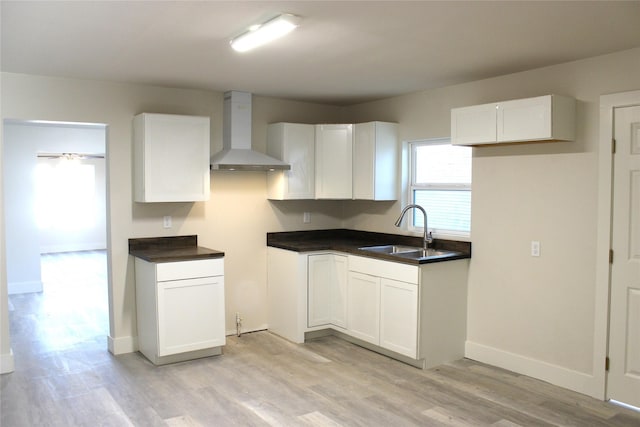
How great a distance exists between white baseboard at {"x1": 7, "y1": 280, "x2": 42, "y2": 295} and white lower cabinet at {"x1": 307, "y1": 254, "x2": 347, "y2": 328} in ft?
14.9

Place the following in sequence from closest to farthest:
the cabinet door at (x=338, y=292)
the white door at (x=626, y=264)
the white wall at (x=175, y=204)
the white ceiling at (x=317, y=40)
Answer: the white ceiling at (x=317, y=40) < the white door at (x=626, y=264) < the white wall at (x=175, y=204) < the cabinet door at (x=338, y=292)

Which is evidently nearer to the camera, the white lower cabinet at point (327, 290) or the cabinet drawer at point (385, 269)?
the cabinet drawer at point (385, 269)

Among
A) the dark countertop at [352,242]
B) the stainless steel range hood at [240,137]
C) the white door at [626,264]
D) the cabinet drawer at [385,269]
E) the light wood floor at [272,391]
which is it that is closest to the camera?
the light wood floor at [272,391]

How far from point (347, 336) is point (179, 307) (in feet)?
5.32

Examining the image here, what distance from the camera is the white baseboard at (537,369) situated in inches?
145

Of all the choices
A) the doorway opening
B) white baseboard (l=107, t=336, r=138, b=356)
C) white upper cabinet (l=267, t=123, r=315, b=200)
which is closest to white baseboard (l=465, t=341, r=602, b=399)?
white upper cabinet (l=267, t=123, r=315, b=200)

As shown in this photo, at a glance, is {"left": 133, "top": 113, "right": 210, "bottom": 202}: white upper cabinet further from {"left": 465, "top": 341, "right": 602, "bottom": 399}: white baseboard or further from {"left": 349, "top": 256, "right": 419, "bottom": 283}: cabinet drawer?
{"left": 465, "top": 341, "right": 602, "bottom": 399}: white baseboard

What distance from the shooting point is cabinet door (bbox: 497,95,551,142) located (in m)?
3.53

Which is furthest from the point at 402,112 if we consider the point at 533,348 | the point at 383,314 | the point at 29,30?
the point at 29,30

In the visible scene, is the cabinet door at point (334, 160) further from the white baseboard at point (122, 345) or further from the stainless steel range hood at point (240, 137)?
the white baseboard at point (122, 345)

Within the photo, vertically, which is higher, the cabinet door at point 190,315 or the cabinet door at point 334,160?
the cabinet door at point 334,160

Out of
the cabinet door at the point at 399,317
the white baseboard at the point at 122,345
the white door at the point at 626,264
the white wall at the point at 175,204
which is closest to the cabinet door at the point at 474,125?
the white door at the point at 626,264

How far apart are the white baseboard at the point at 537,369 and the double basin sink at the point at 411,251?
800 mm

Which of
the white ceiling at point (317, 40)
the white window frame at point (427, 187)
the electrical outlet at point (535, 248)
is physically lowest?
the electrical outlet at point (535, 248)
